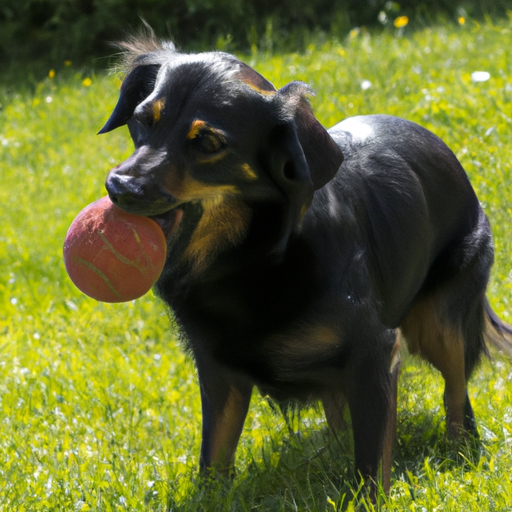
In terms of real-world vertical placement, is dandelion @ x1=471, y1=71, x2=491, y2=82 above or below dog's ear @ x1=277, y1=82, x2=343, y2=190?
below

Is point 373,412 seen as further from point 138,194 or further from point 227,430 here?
point 138,194

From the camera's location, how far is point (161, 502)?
11.2ft

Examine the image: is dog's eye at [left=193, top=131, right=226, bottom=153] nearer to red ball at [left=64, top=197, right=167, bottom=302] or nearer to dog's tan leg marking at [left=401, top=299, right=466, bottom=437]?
red ball at [left=64, top=197, right=167, bottom=302]

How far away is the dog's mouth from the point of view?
113 inches

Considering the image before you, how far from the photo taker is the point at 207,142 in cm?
278

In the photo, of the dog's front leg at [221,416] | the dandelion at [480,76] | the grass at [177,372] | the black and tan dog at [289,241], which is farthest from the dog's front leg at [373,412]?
the dandelion at [480,76]

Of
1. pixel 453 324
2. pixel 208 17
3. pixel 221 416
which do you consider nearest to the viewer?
pixel 221 416

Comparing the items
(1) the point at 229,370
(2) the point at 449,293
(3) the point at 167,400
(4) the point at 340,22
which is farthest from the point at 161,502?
(4) the point at 340,22

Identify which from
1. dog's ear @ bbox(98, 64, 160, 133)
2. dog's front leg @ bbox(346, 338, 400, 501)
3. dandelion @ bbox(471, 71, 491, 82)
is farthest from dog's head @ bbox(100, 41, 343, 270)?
dandelion @ bbox(471, 71, 491, 82)

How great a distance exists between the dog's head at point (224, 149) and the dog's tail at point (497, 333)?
63.7 inches

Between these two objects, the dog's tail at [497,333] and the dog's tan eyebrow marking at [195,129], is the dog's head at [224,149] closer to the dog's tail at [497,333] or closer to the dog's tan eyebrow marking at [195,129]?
the dog's tan eyebrow marking at [195,129]

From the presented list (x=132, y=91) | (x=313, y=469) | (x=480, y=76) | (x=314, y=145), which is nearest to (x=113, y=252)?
(x=314, y=145)

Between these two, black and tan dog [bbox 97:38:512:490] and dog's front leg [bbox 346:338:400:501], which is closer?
black and tan dog [bbox 97:38:512:490]

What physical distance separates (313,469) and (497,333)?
1.25m
